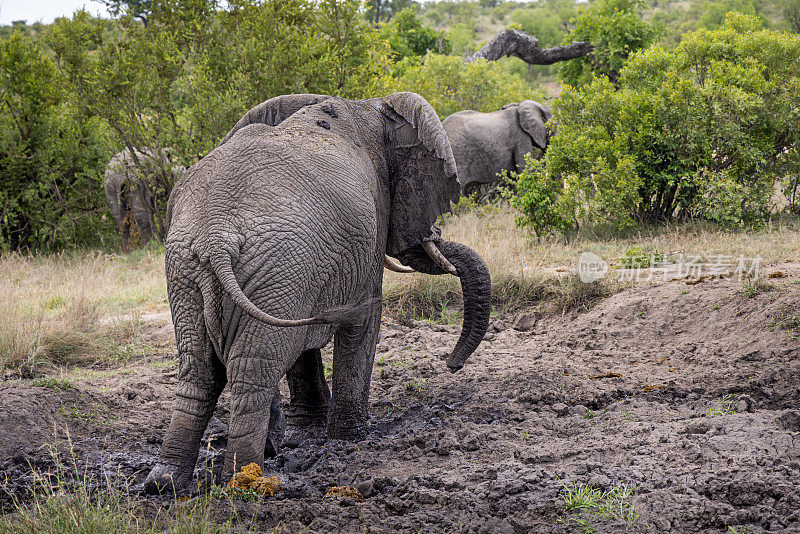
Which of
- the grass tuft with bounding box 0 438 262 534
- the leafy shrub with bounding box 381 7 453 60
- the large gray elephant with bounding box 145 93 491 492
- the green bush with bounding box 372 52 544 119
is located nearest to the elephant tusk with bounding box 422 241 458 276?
the large gray elephant with bounding box 145 93 491 492

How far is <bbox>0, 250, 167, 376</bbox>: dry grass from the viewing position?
6.70 m

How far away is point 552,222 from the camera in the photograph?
1041cm

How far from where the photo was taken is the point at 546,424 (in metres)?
4.89

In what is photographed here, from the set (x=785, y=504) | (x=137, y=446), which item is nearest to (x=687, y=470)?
(x=785, y=504)

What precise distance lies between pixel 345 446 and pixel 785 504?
2.56 meters

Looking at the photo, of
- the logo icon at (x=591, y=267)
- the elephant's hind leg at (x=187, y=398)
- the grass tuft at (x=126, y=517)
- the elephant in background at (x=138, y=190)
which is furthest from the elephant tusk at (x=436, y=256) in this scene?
the elephant in background at (x=138, y=190)

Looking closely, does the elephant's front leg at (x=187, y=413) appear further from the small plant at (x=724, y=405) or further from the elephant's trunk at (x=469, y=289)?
the small plant at (x=724, y=405)

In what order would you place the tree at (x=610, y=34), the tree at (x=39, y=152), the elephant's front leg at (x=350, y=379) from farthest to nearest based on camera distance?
the tree at (x=610, y=34)
the tree at (x=39, y=152)
the elephant's front leg at (x=350, y=379)

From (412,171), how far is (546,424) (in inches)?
76.0

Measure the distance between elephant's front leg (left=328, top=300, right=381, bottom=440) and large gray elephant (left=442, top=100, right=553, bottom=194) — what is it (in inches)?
376

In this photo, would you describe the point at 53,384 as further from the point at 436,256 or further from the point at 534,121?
A: the point at 534,121

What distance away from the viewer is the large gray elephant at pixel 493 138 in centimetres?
1420

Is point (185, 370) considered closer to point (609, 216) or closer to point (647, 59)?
point (609, 216)

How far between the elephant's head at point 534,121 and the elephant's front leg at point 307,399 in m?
10.2
